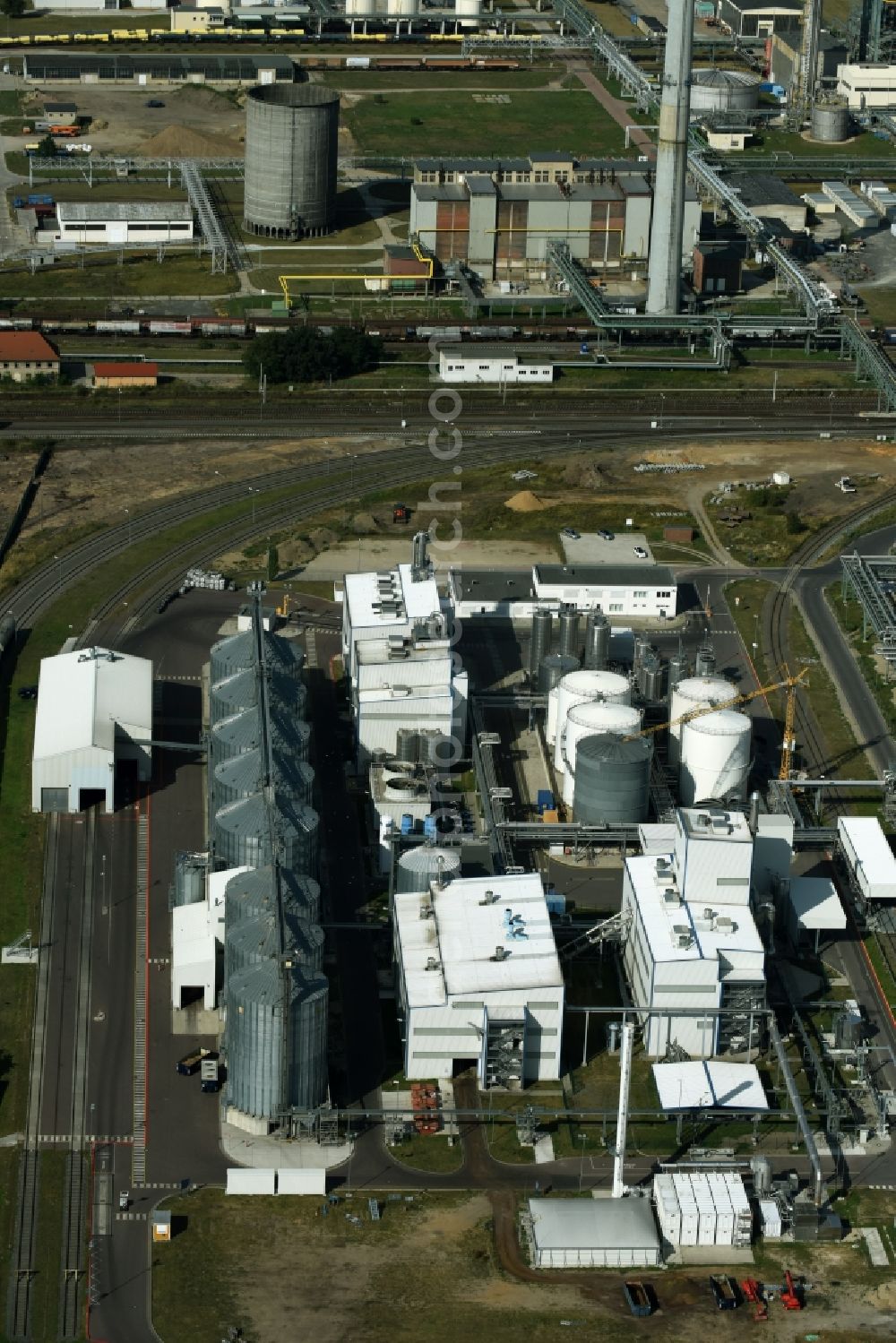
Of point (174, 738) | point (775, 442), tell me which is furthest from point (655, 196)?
point (174, 738)

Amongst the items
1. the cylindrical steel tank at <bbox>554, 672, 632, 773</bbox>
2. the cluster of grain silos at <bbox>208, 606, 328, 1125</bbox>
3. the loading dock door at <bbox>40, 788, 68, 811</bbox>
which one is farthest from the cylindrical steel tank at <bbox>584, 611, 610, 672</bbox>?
the loading dock door at <bbox>40, 788, 68, 811</bbox>

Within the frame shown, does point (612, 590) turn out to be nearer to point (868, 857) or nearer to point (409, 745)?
point (409, 745)

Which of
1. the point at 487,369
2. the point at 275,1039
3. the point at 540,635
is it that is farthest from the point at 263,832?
the point at 487,369

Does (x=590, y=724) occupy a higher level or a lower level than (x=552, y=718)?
higher

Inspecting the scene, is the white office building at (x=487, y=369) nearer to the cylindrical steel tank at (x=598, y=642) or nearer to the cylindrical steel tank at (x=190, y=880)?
the cylindrical steel tank at (x=598, y=642)

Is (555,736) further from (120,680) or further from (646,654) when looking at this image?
(120,680)

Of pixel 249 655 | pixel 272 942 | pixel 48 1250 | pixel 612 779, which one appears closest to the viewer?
pixel 48 1250

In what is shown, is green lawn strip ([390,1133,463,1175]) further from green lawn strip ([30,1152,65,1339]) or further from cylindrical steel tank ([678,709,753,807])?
cylindrical steel tank ([678,709,753,807])
